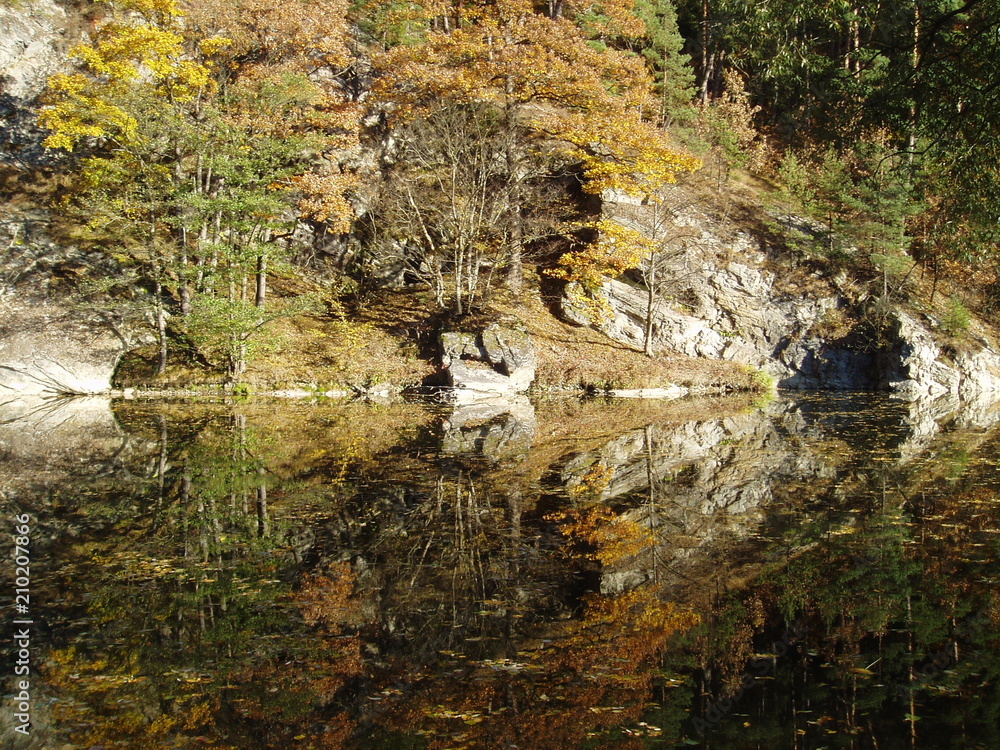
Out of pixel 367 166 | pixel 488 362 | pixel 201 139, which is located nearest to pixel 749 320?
pixel 488 362

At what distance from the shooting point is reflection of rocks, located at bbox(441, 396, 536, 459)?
11.9m

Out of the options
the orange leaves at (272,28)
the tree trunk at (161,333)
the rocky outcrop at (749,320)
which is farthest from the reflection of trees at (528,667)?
the orange leaves at (272,28)

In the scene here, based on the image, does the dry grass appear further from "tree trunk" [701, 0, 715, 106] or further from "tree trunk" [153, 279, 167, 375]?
"tree trunk" [701, 0, 715, 106]

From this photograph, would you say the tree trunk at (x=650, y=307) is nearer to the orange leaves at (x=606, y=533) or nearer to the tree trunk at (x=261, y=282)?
the tree trunk at (x=261, y=282)

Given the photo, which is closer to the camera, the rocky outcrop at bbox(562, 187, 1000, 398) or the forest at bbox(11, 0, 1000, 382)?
the forest at bbox(11, 0, 1000, 382)

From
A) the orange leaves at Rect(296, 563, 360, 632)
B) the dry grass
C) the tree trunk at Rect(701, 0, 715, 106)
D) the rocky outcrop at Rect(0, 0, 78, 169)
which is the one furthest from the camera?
the tree trunk at Rect(701, 0, 715, 106)

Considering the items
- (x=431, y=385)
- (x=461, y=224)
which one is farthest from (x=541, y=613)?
(x=461, y=224)

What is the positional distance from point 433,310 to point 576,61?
9415 mm

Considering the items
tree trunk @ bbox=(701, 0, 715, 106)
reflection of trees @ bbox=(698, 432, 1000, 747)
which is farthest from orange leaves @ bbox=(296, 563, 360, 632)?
tree trunk @ bbox=(701, 0, 715, 106)

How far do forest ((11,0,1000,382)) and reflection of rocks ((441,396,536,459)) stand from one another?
4634mm

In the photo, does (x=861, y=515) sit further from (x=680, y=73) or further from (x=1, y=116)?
(x=1, y=116)

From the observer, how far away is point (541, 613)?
5188mm

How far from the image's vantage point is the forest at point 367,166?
18531 millimetres

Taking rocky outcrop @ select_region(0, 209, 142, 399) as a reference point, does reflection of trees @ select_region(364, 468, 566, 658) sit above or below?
below
